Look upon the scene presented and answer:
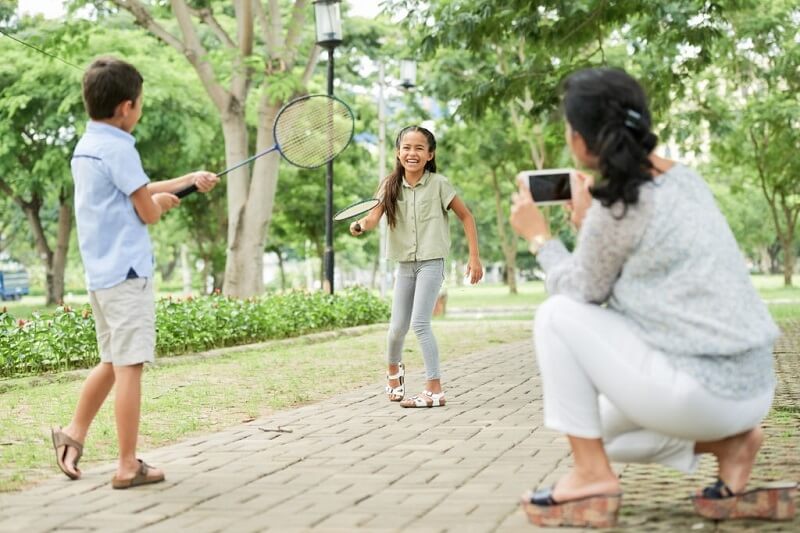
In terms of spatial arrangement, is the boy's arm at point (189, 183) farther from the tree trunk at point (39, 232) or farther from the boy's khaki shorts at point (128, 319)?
the tree trunk at point (39, 232)

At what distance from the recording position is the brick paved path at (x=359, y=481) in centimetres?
432

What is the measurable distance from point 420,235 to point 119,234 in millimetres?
3410

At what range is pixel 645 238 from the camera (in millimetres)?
3885

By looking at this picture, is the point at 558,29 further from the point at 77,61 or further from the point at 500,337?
the point at 77,61

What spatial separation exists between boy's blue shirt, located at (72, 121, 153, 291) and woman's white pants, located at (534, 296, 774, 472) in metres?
1.94

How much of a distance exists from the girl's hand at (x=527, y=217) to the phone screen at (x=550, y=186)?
0.10 ft

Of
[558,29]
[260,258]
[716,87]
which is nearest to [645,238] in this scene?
[558,29]

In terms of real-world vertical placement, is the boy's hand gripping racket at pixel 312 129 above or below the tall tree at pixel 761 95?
below

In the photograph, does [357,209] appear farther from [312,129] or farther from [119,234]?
[119,234]

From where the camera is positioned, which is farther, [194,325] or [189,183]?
[194,325]

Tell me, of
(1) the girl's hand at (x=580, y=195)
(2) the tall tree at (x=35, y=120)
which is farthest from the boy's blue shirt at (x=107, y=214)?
(2) the tall tree at (x=35, y=120)

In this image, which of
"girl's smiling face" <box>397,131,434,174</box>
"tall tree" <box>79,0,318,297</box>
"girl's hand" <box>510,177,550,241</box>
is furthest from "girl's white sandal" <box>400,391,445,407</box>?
"tall tree" <box>79,0,318,297</box>

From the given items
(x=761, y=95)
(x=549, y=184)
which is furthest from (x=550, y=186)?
(x=761, y=95)

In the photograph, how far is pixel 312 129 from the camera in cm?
885
